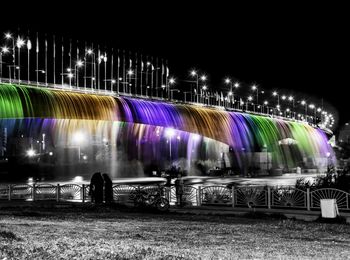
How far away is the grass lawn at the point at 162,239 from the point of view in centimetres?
971

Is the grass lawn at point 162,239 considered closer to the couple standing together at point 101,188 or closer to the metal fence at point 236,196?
the metal fence at point 236,196

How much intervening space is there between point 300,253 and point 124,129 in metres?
64.3

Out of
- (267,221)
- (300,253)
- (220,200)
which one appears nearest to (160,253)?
(300,253)

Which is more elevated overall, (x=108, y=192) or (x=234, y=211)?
(x=108, y=192)

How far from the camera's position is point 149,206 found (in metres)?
22.0

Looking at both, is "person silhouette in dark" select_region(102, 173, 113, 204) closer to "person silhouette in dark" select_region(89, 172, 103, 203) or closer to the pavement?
"person silhouette in dark" select_region(89, 172, 103, 203)

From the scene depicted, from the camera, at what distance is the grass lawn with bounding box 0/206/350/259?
31.9 ft

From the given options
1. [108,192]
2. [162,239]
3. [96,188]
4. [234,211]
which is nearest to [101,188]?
[96,188]

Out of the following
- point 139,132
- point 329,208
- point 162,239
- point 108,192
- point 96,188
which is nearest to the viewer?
point 162,239

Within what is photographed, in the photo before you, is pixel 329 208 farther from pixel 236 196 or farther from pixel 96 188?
pixel 96 188

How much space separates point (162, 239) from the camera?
12055mm

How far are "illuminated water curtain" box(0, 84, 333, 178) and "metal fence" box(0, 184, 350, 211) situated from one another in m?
13.3

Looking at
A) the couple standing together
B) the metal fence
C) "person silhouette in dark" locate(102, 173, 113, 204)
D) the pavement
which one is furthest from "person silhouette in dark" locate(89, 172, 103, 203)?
the metal fence

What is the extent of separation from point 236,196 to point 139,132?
5344cm
